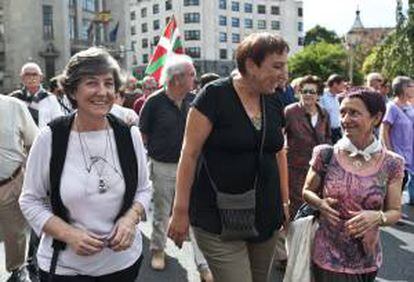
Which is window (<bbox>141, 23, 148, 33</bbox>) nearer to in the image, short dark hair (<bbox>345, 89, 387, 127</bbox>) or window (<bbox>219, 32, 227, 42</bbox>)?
window (<bbox>219, 32, 227, 42</bbox>)

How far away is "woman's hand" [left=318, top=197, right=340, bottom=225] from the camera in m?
3.36

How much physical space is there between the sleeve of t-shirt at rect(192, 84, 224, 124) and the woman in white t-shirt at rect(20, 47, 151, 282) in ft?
1.60

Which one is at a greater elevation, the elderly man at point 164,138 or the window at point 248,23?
the window at point 248,23

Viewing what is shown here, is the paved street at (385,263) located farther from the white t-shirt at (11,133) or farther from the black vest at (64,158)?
the black vest at (64,158)

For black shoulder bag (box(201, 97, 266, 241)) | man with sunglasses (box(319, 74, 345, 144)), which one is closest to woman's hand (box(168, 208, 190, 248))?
black shoulder bag (box(201, 97, 266, 241))

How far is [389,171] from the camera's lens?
134 inches

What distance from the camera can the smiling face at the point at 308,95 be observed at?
6.07m

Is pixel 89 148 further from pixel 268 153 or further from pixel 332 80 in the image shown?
pixel 332 80

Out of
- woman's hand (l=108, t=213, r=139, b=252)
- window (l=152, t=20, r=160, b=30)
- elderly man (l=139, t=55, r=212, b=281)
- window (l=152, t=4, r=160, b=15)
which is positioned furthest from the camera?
window (l=152, t=4, r=160, b=15)

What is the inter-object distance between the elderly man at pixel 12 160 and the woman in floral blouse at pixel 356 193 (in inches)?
98.6

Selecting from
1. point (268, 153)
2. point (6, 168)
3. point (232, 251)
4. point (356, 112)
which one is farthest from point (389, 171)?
point (6, 168)

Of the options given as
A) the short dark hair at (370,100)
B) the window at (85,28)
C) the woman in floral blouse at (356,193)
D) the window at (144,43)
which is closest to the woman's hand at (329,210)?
the woman in floral blouse at (356,193)

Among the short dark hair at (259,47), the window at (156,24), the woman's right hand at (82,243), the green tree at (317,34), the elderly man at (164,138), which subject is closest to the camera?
the woman's right hand at (82,243)

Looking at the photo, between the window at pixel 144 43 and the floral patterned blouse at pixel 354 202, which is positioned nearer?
the floral patterned blouse at pixel 354 202
